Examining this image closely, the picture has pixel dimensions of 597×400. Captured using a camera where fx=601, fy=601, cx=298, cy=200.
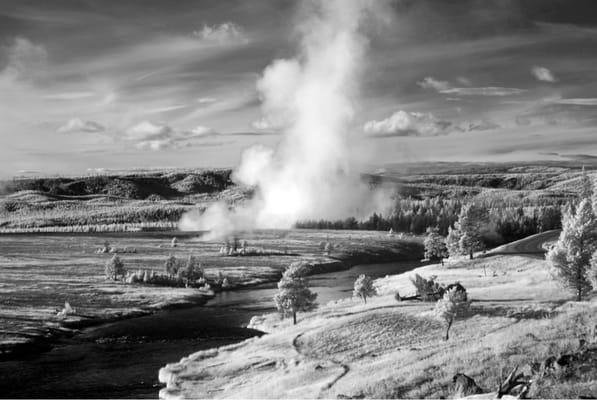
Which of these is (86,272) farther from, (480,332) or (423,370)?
(423,370)

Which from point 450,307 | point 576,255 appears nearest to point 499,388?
point 450,307

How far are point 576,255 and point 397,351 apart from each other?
A: 32020mm

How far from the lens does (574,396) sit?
26562 mm

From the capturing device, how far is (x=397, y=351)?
54812mm

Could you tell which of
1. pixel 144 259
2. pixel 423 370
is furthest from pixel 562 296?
pixel 144 259

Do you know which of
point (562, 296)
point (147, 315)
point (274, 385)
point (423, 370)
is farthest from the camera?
point (147, 315)

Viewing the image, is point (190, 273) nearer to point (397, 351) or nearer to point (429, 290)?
point (429, 290)

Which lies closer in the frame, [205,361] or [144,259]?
[205,361]

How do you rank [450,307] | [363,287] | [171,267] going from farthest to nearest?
[171,267] → [363,287] → [450,307]

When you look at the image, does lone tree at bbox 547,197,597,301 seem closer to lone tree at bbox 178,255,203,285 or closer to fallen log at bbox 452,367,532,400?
fallen log at bbox 452,367,532,400

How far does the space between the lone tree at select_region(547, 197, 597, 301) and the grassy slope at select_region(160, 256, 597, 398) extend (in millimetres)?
3028

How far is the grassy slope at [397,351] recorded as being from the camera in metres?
39.3

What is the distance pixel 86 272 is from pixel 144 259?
3148 cm

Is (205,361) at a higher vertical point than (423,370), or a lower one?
lower
